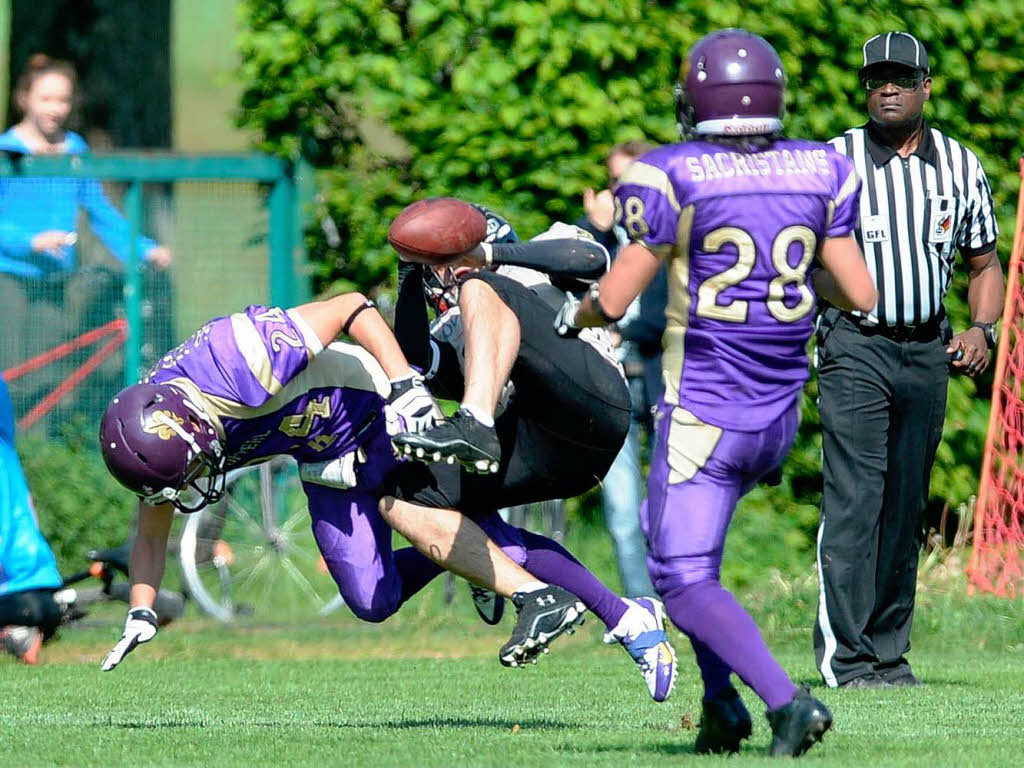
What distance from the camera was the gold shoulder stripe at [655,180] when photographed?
5.00 meters

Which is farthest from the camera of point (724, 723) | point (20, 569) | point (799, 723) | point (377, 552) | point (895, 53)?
point (20, 569)

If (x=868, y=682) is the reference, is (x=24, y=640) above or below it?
below

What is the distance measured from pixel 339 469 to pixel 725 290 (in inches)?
67.4

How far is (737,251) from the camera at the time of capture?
16.5 feet

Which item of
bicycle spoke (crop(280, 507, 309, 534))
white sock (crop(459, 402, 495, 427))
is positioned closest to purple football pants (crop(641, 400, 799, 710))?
white sock (crop(459, 402, 495, 427))

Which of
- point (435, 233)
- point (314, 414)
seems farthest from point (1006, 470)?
point (435, 233)

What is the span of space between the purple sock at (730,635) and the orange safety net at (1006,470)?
4.09 meters

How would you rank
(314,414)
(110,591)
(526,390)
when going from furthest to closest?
(110,591) < (314,414) < (526,390)

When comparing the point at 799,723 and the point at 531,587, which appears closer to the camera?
the point at 799,723

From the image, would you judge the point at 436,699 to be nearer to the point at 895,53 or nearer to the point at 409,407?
the point at 409,407

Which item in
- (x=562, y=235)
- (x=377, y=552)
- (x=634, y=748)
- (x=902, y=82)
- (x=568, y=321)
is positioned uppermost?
(x=902, y=82)

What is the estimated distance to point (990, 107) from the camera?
9852 millimetres

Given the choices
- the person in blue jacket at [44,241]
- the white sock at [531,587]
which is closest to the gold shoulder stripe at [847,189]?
the white sock at [531,587]

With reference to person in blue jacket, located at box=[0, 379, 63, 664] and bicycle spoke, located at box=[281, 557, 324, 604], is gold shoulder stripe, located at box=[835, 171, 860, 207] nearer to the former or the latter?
person in blue jacket, located at box=[0, 379, 63, 664]
